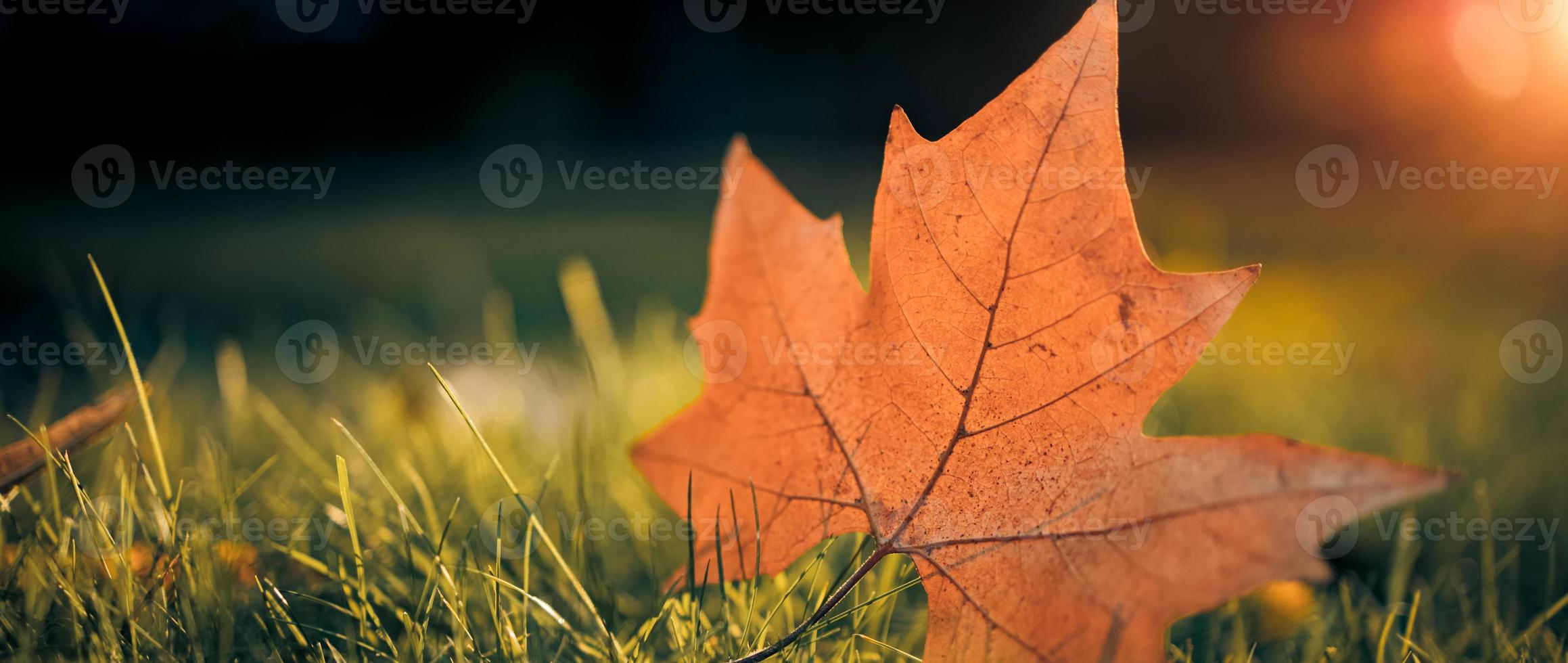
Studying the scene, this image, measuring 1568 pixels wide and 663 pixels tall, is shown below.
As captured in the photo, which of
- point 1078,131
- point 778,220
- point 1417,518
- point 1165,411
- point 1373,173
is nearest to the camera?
point 1078,131

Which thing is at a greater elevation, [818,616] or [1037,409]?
[1037,409]

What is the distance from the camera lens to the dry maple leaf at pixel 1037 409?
58 cm

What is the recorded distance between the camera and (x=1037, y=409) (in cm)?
64

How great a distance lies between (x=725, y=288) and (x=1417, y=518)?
1104 millimetres

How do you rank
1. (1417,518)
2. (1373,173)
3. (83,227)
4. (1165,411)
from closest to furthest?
(1417,518) < (1165,411) < (1373,173) < (83,227)

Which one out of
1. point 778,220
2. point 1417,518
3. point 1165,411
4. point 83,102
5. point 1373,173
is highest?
point 83,102

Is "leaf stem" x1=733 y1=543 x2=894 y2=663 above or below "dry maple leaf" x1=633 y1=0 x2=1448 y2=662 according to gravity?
below

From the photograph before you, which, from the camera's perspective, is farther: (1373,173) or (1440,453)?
(1373,173)

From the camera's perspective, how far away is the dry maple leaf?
58 cm

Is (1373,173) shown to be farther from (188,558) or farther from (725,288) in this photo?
(188,558)

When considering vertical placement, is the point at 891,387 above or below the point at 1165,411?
above

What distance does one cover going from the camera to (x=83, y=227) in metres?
4.22

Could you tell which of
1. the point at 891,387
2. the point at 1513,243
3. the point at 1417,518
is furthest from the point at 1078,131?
the point at 1513,243

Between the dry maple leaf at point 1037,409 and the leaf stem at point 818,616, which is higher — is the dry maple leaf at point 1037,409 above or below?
above
